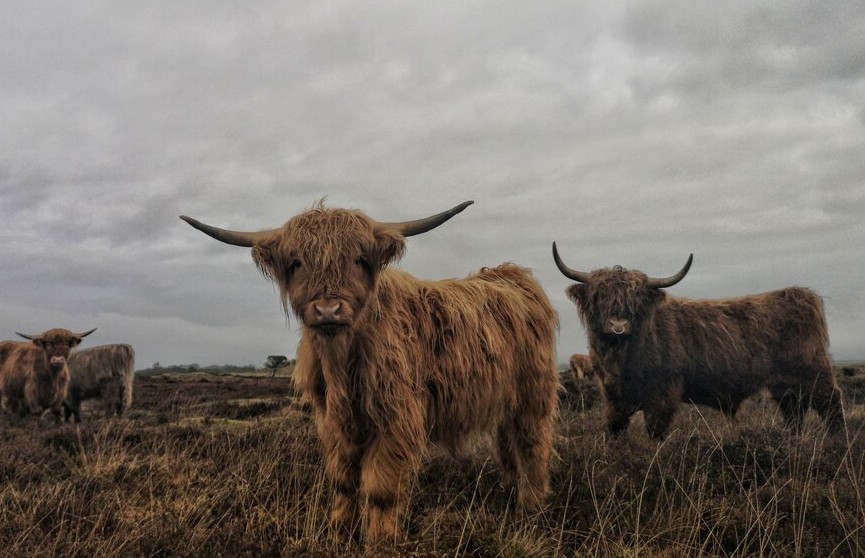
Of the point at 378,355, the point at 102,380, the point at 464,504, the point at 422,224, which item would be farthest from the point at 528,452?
the point at 102,380

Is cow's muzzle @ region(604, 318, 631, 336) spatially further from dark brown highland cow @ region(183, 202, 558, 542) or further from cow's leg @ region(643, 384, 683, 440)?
dark brown highland cow @ region(183, 202, 558, 542)

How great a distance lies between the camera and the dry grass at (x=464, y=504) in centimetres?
309

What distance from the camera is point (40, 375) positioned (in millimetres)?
12461

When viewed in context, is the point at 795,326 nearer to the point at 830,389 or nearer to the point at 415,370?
the point at 830,389

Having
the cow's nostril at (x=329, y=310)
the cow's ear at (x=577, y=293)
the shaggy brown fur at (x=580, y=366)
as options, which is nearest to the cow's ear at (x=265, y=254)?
the cow's nostril at (x=329, y=310)

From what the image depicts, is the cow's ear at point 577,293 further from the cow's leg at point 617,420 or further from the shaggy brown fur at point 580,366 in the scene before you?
the shaggy brown fur at point 580,366

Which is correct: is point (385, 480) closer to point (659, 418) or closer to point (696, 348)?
point (659, 418)

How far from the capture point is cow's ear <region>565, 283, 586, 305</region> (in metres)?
6.81

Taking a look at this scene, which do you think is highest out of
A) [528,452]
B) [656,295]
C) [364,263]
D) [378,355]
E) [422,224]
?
[422,224]

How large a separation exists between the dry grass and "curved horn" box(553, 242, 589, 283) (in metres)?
1.84

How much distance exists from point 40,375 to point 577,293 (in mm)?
11828

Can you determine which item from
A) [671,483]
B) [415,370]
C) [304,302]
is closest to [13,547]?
[304,302]

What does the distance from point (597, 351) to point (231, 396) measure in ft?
42.3

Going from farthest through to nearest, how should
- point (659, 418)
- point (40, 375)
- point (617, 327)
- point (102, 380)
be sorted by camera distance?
point (102, 380) < point (40, 375) < point (659, 418) < point (617, 327)
